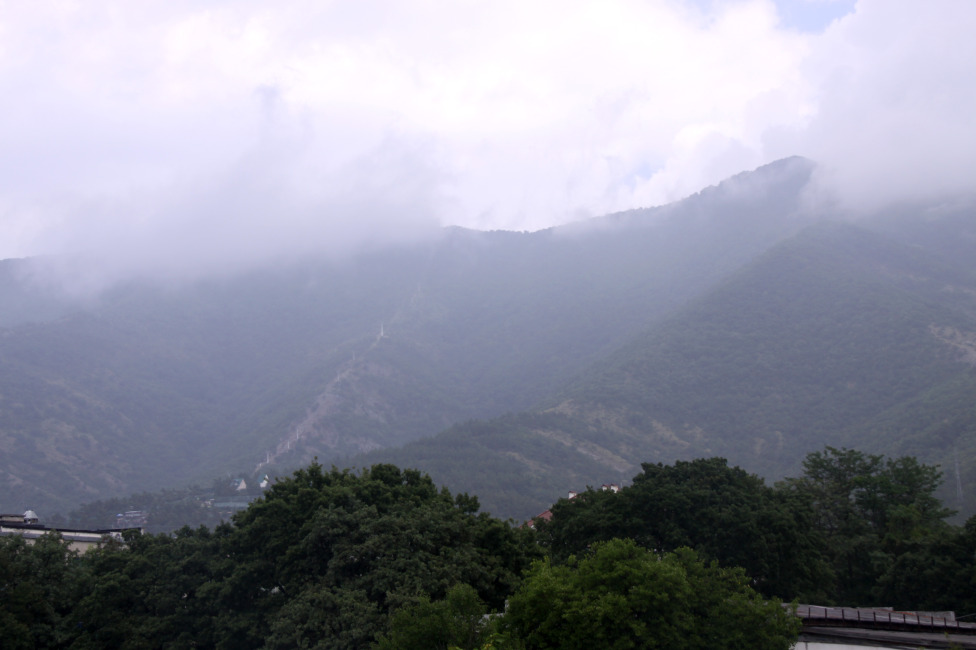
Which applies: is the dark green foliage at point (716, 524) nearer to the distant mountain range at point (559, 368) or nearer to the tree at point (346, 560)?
the tree at point (346, 560)

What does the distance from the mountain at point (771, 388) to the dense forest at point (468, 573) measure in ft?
154

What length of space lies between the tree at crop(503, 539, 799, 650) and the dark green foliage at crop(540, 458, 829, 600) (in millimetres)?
11314

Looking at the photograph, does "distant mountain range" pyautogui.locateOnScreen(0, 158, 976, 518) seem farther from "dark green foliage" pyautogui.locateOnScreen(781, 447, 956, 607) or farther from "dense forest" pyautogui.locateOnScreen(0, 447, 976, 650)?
"dense forest" pyautogui.locateOnScreen(0, 447, 976, 650)

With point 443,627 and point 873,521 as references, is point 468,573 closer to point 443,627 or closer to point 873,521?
point 443,627

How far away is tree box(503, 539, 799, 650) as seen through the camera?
15102mm

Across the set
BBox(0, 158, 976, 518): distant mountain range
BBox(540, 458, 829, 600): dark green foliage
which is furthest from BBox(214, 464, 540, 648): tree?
BBox(0, 158, 976, 518): distant mountain range

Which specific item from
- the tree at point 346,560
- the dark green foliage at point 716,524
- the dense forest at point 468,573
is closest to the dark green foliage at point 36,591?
the dense forest at point 468,573

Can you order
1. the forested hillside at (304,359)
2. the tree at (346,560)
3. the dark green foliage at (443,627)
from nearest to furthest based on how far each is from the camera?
the dark green foliage at (443,627)
the tree at (346,560)
the forested hillside at (304,359)

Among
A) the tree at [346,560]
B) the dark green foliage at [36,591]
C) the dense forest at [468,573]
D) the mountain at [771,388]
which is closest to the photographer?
the dense forest at [468,573]

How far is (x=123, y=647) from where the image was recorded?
2222 cm

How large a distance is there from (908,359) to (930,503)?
6937 cm

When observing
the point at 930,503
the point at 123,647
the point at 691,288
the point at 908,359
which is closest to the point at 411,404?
the point at 691,288

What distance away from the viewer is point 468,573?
21578 millimetres

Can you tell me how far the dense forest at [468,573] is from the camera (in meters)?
15.7
